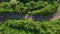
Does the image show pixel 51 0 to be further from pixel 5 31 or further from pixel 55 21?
pixel 5 31

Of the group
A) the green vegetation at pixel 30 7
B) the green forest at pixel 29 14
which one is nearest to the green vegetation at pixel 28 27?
the green forest at pixel 29 14

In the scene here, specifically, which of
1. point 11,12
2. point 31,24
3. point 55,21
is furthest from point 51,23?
point 11,12

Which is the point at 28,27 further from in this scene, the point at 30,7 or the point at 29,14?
the point at 30,7

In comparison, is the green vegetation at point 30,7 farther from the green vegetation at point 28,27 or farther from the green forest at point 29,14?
the green vegetation at point 28,27

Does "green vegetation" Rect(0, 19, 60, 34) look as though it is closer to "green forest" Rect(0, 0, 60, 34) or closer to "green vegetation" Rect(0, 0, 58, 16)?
"green forest" Rect(0, 0, 60, 34)

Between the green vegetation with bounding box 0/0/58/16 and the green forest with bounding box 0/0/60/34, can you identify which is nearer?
the green forest with bounding box 0/0/60/34

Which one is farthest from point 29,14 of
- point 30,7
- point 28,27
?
point 28,27

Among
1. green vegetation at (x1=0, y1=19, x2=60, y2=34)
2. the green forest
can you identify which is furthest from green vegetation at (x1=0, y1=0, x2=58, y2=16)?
green vegetation at (x1=0, y1=19, x2=60, y2=34)

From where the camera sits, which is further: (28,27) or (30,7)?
(30,7)
